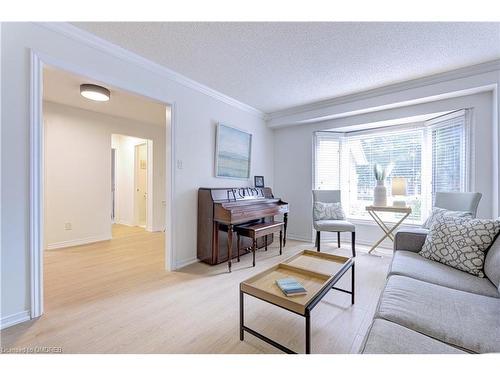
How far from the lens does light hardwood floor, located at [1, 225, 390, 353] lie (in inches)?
56.6

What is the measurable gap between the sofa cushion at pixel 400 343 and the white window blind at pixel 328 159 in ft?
10.6

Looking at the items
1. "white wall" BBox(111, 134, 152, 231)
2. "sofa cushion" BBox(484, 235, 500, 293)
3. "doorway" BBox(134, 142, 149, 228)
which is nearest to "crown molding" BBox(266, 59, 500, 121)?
"sofa cushion" BBox(484, 235, 500, 293)

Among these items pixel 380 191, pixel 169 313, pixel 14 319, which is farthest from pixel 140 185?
pixel 380 191

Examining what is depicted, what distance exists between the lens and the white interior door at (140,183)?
5.41 metres

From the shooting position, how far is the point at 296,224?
4.27 meters

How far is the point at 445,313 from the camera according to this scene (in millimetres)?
1116

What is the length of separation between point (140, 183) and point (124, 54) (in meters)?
3.79

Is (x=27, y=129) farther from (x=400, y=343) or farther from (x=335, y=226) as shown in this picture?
(x=335, y=226)

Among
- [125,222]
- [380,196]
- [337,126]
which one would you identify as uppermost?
[337,126]

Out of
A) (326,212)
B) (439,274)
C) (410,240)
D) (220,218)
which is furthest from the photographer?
(326,212)

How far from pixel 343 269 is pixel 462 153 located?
2545mm

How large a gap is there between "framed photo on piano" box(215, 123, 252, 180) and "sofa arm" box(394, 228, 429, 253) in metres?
2.34
